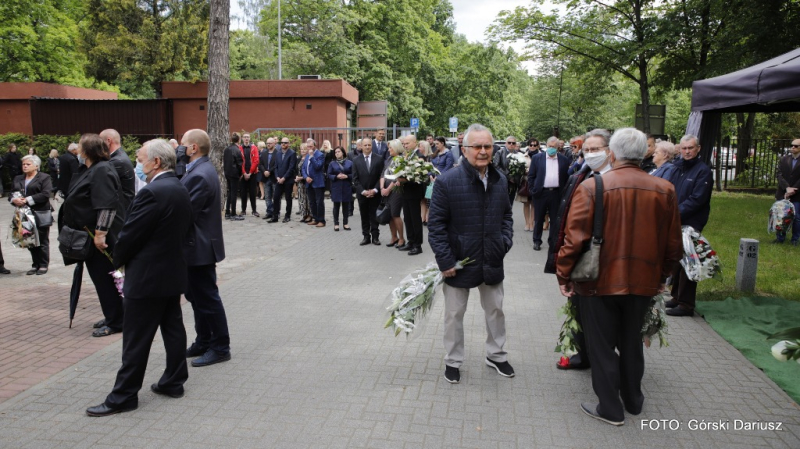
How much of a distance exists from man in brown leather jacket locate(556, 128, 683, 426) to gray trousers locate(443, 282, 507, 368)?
0.79 meters

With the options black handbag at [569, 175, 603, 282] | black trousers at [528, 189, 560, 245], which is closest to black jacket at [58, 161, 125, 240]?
black handbag at [569, 175, 603, 282]

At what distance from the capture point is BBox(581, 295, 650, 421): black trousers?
156 inches

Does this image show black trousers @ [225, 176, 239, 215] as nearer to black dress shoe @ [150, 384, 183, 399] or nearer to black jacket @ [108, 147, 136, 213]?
black jacket @ [108, 147, 136, 213]

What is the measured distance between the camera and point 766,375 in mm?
4949

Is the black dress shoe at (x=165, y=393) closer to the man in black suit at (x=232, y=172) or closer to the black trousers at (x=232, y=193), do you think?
the man in black suit at (x=232, y=172)

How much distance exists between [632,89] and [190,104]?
35.3 metres

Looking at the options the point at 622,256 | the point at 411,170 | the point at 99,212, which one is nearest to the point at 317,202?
the point at 411,170

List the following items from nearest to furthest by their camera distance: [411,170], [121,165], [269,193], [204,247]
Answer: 1. [204,247]
2. [121,165]
3. [411,170]
4. [269,193]

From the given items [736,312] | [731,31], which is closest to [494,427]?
[736,312]

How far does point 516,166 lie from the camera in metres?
13.2

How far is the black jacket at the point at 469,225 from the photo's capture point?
4594 millimetres

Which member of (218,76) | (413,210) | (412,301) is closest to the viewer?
(412,301)

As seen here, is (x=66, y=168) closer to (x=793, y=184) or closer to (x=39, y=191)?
(x=39, y=191)

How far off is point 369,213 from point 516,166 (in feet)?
12.5
